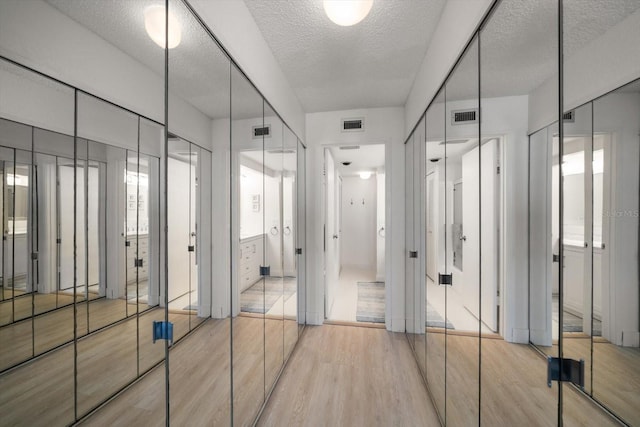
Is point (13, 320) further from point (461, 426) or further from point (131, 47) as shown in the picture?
point (461, 426)

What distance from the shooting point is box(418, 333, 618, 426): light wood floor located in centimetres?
66

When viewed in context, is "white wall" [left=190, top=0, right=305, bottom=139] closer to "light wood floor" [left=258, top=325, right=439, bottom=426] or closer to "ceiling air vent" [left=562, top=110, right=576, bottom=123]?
"ceiling air vent" [left=562, top=110, right=576, bottom=123]

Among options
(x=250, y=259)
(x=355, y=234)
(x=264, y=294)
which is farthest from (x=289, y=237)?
(x=355, y=234)

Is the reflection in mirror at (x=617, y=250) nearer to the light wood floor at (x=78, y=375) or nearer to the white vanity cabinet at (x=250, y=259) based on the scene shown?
the light wood floor at (x=78, y=375)

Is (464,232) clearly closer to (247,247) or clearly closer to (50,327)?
(247,247)

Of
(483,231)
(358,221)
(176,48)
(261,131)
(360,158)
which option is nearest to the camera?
(176,48)

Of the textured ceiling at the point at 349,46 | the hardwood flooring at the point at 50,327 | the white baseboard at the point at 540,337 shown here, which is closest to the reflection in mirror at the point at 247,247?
the textured ceiling at the point at 349,46

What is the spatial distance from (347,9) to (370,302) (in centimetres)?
373

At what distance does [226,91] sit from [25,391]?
1376 millimetres

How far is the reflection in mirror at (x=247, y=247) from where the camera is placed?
1.49 metres

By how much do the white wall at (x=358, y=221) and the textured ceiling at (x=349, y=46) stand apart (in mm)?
3894

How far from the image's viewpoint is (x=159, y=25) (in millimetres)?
891

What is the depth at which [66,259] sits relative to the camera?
1.77 feet

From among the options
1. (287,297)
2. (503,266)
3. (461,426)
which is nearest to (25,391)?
(503,266)
